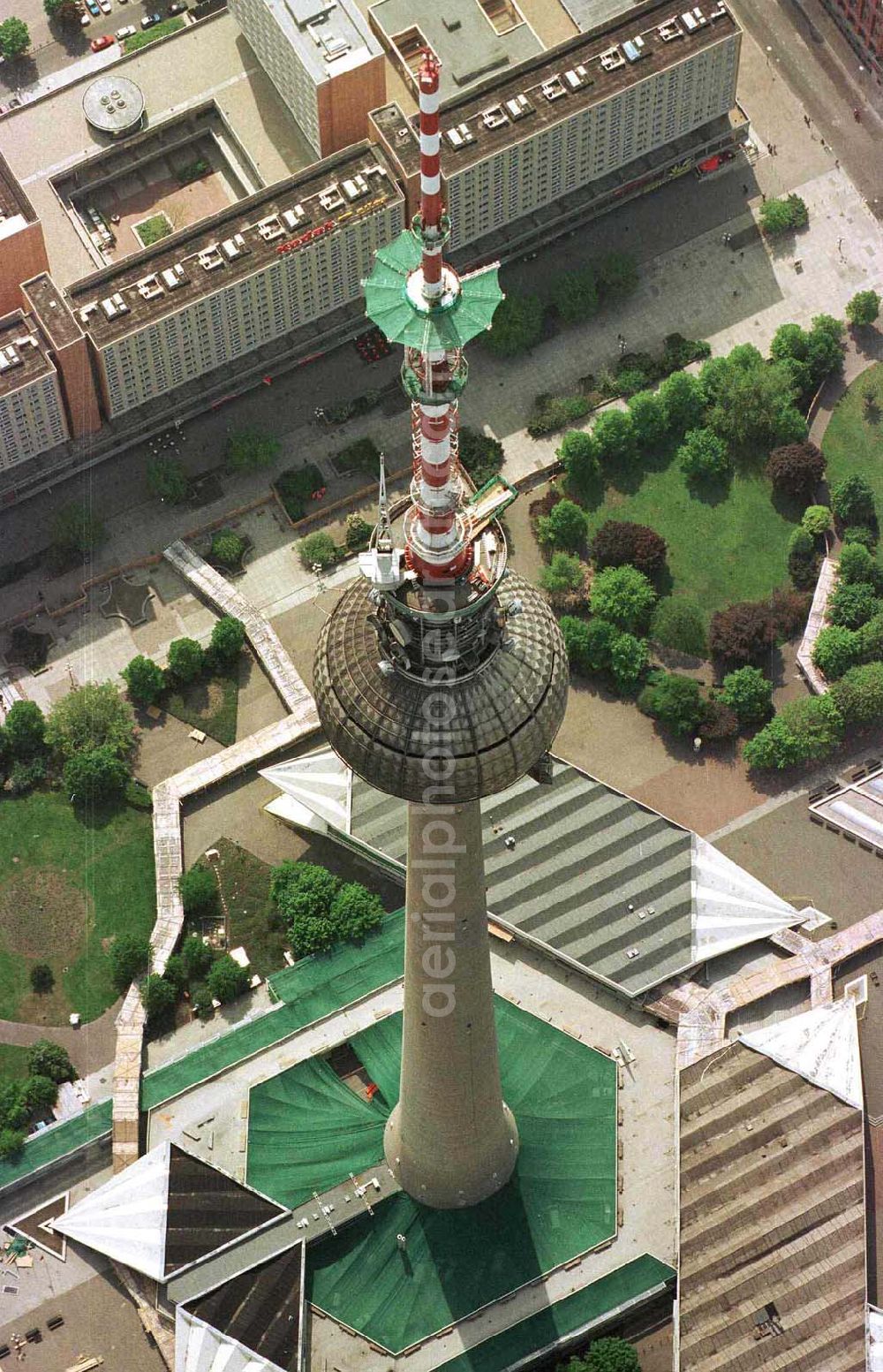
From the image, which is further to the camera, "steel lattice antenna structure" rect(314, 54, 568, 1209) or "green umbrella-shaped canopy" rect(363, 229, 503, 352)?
"steel lattice antenna structure" rect(314, 54, 568, 1209)

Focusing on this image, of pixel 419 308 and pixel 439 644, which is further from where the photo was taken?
pixel 439 644

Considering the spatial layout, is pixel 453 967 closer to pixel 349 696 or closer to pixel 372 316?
pixel 349 696

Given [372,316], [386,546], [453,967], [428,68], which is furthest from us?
[453,967]

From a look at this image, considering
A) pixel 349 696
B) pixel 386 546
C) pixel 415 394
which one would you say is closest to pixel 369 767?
pixel 349 696

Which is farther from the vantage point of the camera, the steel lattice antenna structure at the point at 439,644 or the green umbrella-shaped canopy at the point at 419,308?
the steel lattice antenna structure at the point at 439,644

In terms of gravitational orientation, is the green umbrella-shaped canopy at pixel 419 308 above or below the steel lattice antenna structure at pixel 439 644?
above

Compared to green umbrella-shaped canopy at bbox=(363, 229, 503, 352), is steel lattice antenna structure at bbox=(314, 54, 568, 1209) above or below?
below

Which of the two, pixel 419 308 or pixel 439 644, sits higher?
pixel 419 308

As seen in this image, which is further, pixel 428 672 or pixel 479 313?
→ pixel 428 672
